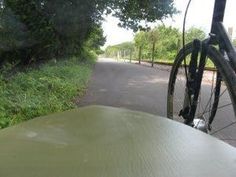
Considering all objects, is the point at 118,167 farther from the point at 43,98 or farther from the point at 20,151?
the point at 43,98

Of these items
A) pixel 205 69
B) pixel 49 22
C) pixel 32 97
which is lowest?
pixel 32 97

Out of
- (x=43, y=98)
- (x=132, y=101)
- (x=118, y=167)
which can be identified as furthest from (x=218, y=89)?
(x=132, y=101)

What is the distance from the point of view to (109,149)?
42.0 inches

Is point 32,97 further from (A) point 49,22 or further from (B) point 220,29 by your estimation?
(A) point 49,22

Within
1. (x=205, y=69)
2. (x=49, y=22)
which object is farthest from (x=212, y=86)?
(x=49, y=22)

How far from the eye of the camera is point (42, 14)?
13.6m

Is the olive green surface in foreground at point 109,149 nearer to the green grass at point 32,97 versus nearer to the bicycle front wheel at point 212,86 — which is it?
the bicycle front wheel at point 212,86

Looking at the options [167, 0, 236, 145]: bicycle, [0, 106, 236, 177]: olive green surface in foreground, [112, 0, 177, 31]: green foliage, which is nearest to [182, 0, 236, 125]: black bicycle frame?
[167, 0, 236, 145]: bicycle

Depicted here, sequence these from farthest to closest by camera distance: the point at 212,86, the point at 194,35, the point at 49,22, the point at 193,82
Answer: the point at 49,22, the point at 194,35, the point at 212,86, the point at 193,82

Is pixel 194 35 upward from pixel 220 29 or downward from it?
downward

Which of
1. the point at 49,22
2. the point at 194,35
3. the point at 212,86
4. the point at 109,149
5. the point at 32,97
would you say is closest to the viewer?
the point at 109,149

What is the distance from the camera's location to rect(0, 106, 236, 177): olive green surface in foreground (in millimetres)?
911

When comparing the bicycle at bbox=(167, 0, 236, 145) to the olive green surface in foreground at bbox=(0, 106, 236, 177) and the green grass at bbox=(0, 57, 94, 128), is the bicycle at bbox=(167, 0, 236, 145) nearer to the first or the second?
the olive green surface in foreground at bbox=(0, 106, 236, 177)

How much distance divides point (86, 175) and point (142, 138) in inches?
13.4
